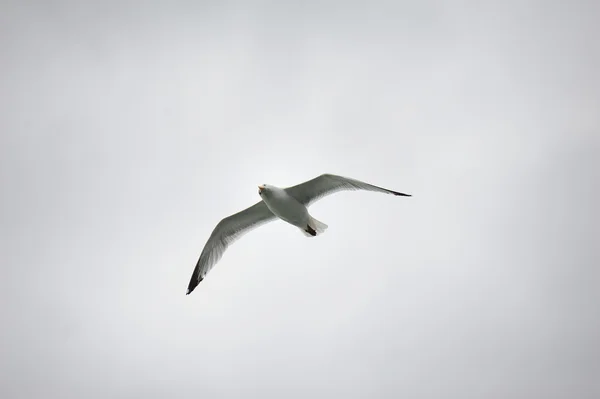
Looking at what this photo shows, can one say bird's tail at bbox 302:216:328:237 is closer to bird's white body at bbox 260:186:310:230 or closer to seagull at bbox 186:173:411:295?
seagull at bbox 186:173:411:295

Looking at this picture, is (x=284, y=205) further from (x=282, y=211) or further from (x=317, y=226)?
(x=317, y=226)

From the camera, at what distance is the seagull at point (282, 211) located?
1141cm

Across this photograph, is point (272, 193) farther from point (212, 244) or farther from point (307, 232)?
point (212, 244)

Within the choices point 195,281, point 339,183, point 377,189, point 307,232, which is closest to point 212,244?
point 195,281

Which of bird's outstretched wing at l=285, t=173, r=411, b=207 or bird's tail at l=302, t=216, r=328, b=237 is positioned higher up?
bird's outstretched wing at l=285, t=173, r=411, b=207

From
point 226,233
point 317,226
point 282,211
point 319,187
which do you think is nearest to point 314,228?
point 317,226

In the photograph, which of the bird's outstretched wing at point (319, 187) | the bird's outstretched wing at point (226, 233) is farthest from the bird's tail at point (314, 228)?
the bird's outstretched wing at point (226, 233)

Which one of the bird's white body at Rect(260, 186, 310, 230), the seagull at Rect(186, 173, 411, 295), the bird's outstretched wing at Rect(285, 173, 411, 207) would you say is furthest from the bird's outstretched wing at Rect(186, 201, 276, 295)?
the bird's outstretched wing at Rect(285, 173, 411, 207)

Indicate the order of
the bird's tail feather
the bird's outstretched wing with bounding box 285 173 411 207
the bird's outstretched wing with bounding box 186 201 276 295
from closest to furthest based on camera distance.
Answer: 1. the bird's outstretched wing with bounding box 285 173 411 207
2. the bird's tail feather
3. the bird's outstretched wing with bounding box 186 201 276 295

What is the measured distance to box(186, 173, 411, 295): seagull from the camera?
11414 mm

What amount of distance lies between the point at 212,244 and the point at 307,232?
2244 mm

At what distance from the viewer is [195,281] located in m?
12.8

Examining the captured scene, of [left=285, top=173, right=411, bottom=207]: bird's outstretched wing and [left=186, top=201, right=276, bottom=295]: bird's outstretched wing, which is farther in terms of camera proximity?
[left=186, top=201, right=276, bottom=295]: bird's outstretched wing

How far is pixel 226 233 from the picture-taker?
12.9m
